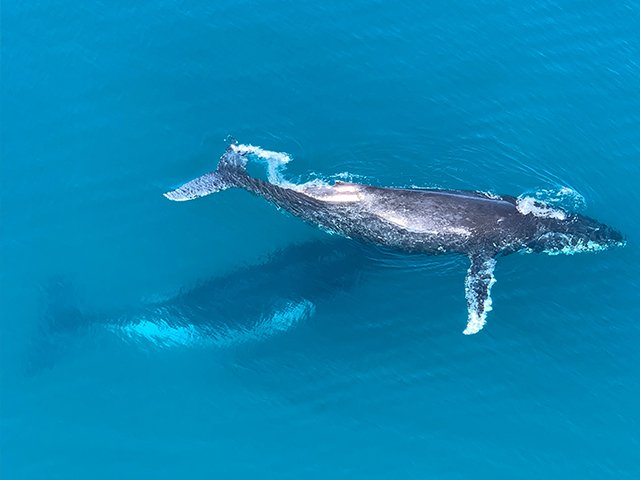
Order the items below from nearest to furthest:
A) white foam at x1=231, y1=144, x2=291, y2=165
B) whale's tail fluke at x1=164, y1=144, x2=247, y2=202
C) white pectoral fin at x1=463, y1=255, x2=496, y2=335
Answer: white pectoral fin at x1=463, y1=255, x2=496, y2=335, whale's tail fluke at x1=164, y1=144, x2=247, y2=202, white foam at x1=231, y1=144, x2=291, y2=165

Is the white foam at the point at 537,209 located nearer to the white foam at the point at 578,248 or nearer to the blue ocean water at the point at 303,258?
the blue ocean water at the point at 303,258

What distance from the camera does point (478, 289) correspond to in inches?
1490

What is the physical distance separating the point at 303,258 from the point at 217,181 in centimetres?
600

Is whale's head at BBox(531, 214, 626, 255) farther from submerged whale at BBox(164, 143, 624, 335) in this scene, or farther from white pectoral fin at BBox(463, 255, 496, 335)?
white pectoral fin at BBox(463, 255, 496, 335)

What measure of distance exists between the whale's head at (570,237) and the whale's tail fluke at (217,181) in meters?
15.7

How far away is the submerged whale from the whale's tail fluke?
0.05 meters

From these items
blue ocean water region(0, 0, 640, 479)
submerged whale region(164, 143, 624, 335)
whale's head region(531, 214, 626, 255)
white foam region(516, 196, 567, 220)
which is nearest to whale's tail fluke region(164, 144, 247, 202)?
submerged whale region(164, 143, 624, 335)

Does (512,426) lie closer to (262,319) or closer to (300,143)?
(262,319)

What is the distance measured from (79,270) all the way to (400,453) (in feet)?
59.1

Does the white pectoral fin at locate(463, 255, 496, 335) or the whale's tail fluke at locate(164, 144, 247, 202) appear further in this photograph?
the whale's tail fluke at locate(164, 144, 247, 202)

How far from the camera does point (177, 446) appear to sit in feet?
112

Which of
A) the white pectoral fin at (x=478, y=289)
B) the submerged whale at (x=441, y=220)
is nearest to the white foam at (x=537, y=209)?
the submerged whale at (x=441, y=220)

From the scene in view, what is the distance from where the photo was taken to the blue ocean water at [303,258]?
34594 millimetres

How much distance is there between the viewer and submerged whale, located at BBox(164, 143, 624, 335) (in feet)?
126
